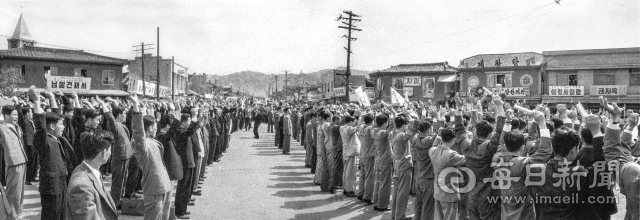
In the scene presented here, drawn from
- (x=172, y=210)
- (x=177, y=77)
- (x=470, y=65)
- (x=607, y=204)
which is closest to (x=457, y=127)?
(x=607, y=204)

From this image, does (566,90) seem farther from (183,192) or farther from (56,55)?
(56,55)

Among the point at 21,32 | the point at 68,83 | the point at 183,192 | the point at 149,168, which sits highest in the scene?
the point at 21,32

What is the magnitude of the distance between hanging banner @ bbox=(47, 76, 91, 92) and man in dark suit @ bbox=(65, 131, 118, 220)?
3356 centimetres

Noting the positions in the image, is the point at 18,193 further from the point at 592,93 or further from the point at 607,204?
the point at 592,93

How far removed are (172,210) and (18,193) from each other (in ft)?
6.93

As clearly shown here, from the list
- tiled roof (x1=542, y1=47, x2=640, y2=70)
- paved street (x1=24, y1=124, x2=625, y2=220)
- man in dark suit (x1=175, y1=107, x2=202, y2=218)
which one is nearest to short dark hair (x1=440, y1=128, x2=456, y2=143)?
paved street (x1=24, y1=124, x2=625, y2=220)

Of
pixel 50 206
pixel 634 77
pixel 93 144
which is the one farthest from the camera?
pixel 634 77

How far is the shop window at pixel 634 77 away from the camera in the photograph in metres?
31.8

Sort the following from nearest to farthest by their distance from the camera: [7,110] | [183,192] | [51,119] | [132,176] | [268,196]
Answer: [51,119]
[7,110]
[183,192]
[132,176]
[268,196]

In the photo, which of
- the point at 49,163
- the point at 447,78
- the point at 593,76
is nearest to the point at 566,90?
the point at 593,76

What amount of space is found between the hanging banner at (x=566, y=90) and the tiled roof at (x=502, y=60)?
265cm

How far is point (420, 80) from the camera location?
42.9 meters

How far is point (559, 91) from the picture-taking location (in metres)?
34.1

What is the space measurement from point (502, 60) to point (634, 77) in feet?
31.0
